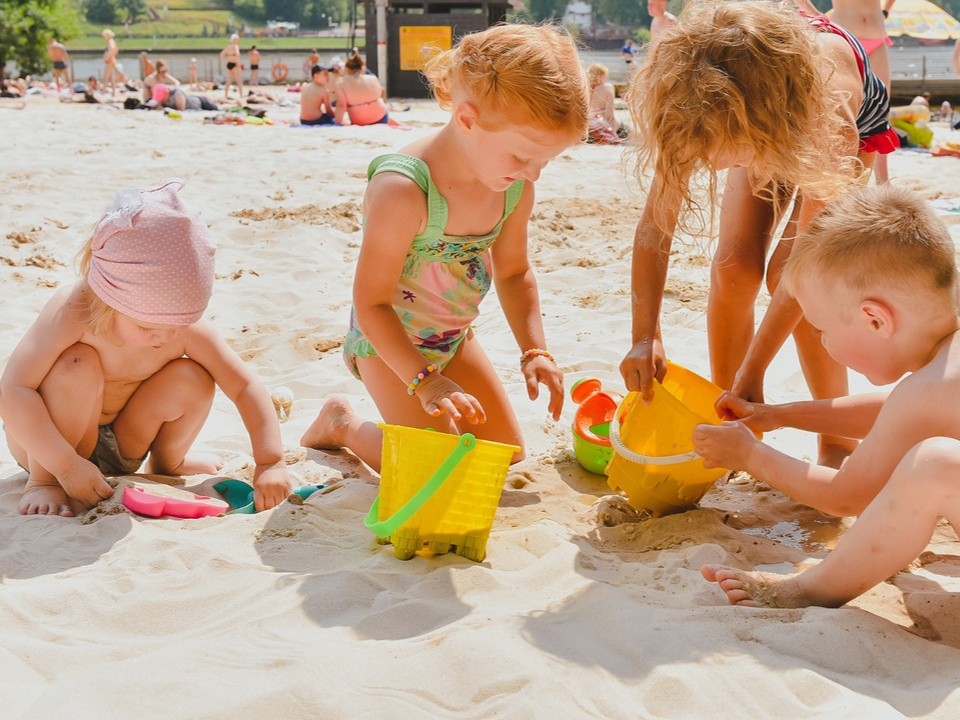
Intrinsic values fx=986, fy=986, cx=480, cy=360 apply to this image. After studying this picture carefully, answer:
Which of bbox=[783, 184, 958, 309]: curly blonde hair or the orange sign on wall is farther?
the orange sign on wall

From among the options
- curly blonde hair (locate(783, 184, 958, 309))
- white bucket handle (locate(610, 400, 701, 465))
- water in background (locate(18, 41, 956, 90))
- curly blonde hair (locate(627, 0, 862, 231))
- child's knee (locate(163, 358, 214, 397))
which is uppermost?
curly blonde hair (locate(627, 0, 862, 231))

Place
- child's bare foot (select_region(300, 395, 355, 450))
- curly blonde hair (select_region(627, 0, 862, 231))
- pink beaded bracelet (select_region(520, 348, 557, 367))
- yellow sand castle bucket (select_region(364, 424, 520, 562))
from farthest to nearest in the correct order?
1. child's bare foot (select_region(300, 395, 355, 450))
2. pink beaded bracelet (select_region(520, 348, 557, 367))
3. curly blonde hair (select_region(627, 0, 862, 231))
4. yellow sand castle bucket (select_region(364, 424, 520, 562))

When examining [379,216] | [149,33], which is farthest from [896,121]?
[149,33]

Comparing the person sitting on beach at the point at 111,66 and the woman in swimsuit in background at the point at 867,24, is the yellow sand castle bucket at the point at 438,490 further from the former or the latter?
the person sitting on beach at the point at 111,66

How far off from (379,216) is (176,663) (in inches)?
47.3

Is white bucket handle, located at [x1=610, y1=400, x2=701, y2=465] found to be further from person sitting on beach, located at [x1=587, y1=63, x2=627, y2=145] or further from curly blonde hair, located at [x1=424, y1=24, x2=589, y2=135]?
person sitting on beach, located at [x1=587, y1=63, x2=627, y2=145]

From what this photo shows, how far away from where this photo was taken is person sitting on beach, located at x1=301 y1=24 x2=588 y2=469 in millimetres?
2246

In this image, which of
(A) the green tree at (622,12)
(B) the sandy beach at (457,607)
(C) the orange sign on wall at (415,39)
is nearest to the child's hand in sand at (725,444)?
(B) the sandy beach at (457,607)

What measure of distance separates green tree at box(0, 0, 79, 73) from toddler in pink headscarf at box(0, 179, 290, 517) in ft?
78.1

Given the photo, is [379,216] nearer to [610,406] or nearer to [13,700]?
[610,406]

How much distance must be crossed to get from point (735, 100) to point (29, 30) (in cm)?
2596

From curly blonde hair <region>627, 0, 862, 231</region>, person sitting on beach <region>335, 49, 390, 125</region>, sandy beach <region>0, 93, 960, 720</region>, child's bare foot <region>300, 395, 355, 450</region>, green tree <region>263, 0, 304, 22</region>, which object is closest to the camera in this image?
sandy beach <region>0, 93, 960, 720</region>

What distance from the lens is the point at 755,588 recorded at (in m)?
1.92

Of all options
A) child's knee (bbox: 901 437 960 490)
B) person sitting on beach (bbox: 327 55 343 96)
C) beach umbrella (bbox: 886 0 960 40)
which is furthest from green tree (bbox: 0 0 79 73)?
child's knee (bbox: 901 437 960 490)
